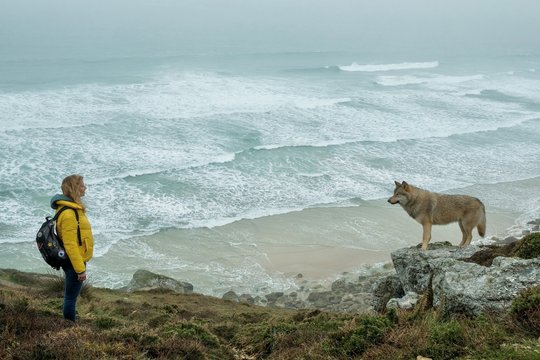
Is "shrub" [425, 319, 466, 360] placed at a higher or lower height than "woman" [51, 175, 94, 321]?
lower

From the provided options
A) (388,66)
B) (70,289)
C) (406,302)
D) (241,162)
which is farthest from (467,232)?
(388,66)

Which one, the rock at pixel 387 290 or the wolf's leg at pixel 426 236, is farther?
the wolf's leg at pixel 426 236

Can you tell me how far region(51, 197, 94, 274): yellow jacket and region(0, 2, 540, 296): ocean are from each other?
11100 mm

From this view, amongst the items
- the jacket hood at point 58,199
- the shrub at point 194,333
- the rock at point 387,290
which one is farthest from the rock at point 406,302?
the jacket hood at point 58,199

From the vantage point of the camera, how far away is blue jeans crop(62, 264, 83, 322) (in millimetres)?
7305

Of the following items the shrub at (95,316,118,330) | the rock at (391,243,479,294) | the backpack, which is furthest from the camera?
the rock at (391,243,479,294)

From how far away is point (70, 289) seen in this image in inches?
295

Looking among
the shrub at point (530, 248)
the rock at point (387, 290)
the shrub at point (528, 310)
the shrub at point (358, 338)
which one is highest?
the shrub at point (528, 310)

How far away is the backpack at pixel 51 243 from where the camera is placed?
22.9 ft

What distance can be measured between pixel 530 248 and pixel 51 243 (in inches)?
261

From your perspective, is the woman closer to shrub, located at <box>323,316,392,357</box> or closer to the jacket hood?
the jacket hood

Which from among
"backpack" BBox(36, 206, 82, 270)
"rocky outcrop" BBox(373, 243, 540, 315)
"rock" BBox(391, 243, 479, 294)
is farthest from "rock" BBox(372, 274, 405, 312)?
"backpack" BBox(36, 206, 82, 270)

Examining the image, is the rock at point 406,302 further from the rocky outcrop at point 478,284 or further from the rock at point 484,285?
the rock at point 484,285

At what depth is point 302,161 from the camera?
104 ft
